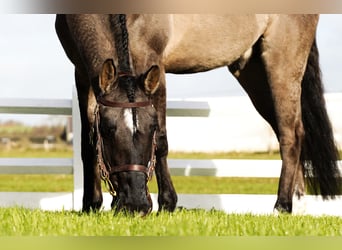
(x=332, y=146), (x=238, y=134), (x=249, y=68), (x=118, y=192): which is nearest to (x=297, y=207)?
(x=332, y=146)

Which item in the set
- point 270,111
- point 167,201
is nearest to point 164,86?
point 167,201

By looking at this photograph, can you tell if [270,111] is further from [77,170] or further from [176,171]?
[77,170]

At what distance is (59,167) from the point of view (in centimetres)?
574

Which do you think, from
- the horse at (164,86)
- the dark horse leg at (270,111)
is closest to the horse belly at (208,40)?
the horse at (164,86)

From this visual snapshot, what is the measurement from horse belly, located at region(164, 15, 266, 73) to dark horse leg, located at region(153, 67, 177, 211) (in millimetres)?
395

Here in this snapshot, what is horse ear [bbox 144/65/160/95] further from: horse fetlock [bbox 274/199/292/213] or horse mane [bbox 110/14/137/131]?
horse fetlock [bbox 274/199/292/213]

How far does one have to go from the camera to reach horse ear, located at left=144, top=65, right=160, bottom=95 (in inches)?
135

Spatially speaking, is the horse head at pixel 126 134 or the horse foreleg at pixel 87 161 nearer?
the horse head at pixel 126 134

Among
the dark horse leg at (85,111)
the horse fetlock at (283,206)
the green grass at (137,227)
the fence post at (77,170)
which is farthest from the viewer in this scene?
the fence post at (77,170)

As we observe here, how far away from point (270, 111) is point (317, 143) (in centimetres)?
49

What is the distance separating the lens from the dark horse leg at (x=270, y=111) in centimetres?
504

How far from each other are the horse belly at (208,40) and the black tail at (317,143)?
2.51 feet

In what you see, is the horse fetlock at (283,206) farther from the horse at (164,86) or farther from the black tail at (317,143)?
the black tail at (317,143)

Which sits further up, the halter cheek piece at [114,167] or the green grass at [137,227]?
the halter cheek piece at [114,167]
